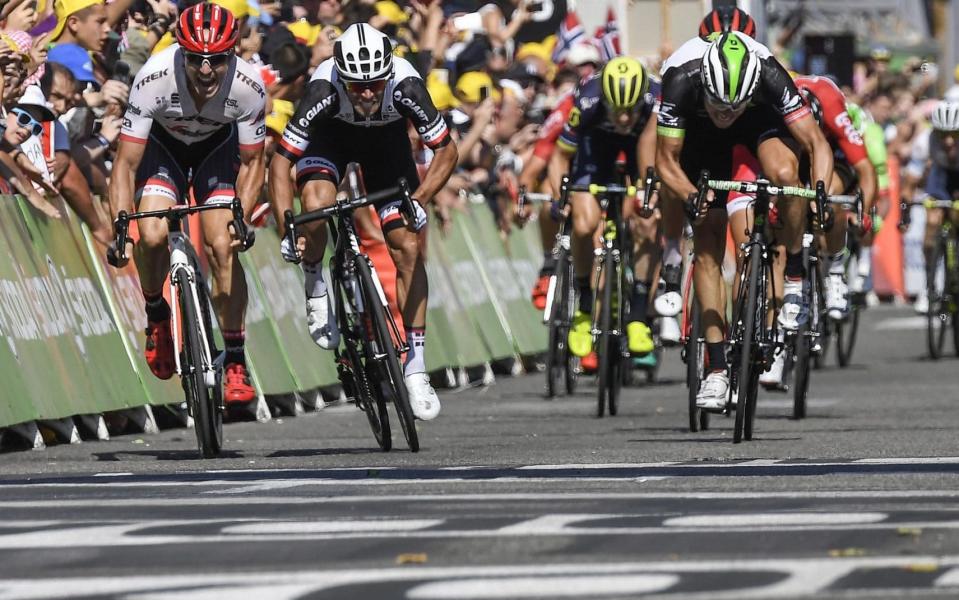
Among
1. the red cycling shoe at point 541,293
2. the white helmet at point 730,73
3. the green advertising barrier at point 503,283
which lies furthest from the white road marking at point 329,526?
the green advertising barrier at point 503,283

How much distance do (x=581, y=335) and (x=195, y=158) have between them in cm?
547

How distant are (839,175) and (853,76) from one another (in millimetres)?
17361

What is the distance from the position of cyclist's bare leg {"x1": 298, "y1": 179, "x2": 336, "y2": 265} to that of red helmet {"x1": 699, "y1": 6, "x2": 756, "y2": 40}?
2.72 m

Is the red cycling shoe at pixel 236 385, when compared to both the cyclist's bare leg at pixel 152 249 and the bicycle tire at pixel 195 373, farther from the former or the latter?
the cyclist's bare leg at pixel 152 249

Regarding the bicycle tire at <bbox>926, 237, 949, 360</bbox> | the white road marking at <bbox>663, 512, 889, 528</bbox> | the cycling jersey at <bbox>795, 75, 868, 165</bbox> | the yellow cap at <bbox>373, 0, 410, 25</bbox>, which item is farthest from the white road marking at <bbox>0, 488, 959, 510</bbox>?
the bicycle tire at <bbox>926, 237, 949, 360</bbox>

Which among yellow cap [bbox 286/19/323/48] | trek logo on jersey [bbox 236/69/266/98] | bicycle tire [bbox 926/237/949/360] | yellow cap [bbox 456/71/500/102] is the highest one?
yellow cap [bbox 286/19/323/48]

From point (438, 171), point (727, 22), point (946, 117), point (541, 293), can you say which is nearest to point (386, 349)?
point (438, 171)

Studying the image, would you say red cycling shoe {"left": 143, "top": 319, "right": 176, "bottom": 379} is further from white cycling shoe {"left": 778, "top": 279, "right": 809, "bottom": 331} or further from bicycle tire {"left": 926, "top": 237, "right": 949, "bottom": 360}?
bicycle tire {"left": 926, "top": 237, "right": 949, "bottom": 360}

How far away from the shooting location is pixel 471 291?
811 inches

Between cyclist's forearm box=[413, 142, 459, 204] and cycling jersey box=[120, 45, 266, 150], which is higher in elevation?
cycling jersey box=[120, 45, 266, 150]

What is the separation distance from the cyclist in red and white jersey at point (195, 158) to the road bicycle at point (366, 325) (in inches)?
19.7

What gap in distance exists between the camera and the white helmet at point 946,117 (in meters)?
22.1

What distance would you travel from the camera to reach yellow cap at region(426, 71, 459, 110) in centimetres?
2019

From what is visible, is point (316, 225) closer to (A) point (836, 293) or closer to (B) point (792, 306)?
(B) point (792, 306)
